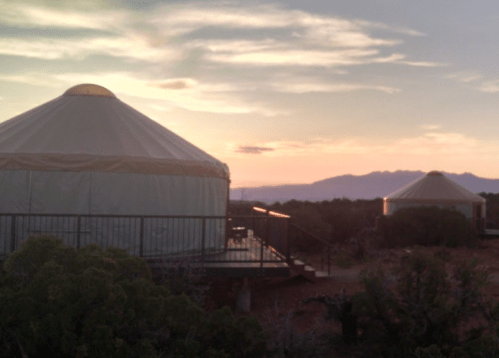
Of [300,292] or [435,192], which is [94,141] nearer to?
[300,292]

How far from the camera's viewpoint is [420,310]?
21.9 feet

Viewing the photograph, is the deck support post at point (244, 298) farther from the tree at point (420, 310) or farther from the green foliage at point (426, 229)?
the green foliage at point (426, 229)

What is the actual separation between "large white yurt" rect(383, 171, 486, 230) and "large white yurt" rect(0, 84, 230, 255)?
14959 millimetres

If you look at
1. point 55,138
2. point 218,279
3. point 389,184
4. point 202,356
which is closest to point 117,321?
point 202,356

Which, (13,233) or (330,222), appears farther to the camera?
(330,222)

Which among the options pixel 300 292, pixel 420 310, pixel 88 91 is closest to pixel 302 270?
pixel 300 292

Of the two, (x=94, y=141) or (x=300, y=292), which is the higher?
(x=94, y=141)

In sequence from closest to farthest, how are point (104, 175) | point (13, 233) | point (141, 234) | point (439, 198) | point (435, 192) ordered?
point (13, 233)
point (141, 234)
point (104, 175)
point (439, 198)
point (435, 192)

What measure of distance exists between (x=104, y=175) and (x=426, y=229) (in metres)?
13.6

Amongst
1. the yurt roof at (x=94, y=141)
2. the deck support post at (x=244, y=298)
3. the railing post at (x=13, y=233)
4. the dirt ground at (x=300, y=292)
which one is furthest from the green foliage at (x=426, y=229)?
the railing post at (x=13, y=233)

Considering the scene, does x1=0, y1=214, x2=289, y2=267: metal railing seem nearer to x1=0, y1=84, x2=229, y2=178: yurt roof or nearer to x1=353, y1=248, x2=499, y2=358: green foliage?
x1=0, y1=84, x2=229, y2=178: yurt roof

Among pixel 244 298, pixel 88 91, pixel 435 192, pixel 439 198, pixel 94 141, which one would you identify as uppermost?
pixel 88 91

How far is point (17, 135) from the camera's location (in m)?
10.7

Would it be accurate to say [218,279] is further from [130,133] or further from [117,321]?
[117,321]
